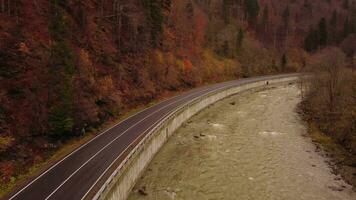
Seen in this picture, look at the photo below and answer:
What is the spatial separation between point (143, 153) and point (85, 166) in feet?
19.0

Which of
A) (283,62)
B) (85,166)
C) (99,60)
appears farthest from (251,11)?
(85,166)

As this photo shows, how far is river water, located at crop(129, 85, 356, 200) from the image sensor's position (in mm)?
23641

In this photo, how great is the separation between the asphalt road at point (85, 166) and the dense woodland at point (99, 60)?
251 centimetres

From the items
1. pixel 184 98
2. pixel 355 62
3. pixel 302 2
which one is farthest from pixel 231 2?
pixel 184 98

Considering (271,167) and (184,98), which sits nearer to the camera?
(271,167)

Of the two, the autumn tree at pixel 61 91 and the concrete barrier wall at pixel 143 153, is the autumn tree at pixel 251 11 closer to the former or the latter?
the concrete barrier wall at pixel 143 153

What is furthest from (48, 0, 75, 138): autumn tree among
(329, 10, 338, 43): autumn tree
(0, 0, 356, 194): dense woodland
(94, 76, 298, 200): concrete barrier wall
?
(329, 10, 338, 43): autumn tree

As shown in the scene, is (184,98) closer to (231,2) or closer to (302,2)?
(231,2)

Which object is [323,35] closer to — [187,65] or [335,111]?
[187,65]

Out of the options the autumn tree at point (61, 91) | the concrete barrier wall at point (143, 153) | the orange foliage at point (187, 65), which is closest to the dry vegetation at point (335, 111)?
the concrete barrier wall at point (143, 153)

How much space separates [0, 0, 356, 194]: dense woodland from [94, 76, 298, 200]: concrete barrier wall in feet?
27.3

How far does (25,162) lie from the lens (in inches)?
969

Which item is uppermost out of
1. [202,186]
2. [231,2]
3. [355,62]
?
[231,2]

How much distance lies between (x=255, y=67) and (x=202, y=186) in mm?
71398
